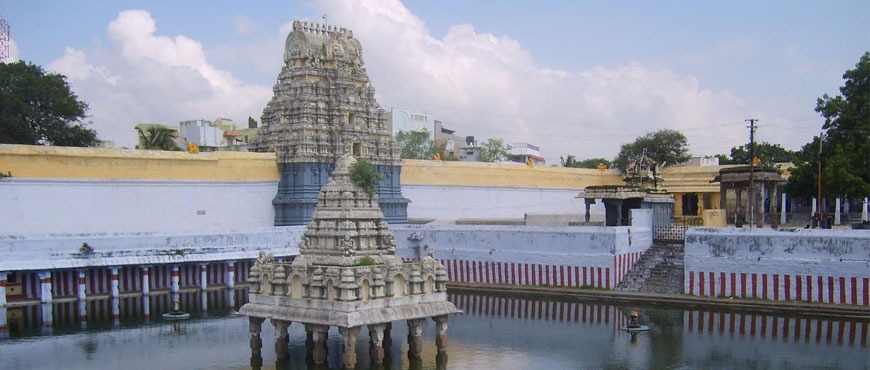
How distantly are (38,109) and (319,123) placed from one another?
12.3 m

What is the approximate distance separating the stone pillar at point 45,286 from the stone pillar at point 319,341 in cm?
1387

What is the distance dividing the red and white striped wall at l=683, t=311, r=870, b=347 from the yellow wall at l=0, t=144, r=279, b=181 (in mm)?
19109

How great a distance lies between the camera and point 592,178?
2067 inches

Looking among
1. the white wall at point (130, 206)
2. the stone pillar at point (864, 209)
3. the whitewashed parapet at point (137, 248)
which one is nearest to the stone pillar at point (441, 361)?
the whitewashed parapet at point (137, 248)

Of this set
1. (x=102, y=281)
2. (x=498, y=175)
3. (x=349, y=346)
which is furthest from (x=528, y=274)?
(x=498, y=175)

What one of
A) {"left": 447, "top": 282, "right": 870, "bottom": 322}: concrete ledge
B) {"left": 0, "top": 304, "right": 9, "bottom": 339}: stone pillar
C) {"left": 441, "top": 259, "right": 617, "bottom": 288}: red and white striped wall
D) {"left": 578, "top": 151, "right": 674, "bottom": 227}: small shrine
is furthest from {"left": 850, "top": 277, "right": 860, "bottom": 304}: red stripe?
{"left": 0, "top": 304, "right": 9, "bottom": 339}: stone pillar

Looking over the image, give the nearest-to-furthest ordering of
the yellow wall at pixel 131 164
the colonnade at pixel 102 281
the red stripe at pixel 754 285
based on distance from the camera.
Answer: the red stripe at pixel 754 285, the colonnade at pixel 102 281, the yellow wall at pixel 131 164

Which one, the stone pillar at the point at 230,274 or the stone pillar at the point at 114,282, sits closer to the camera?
the stone pillar at the point at 114,282

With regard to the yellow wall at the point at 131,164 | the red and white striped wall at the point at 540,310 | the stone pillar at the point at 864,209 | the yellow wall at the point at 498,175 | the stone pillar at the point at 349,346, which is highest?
the yellow wall at the point at 131,164

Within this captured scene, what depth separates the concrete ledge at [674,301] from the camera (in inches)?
1011

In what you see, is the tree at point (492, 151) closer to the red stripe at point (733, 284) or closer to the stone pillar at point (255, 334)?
the red stripe at point (733, 284)

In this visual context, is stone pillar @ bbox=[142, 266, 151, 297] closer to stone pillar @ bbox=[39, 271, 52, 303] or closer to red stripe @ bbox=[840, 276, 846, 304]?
stone pillar @ bbox=[39, 271, 52, 303]

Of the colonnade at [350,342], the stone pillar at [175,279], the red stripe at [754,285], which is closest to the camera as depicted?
the colonnade at [350,342]

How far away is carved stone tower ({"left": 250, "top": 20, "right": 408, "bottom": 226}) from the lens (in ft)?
129
